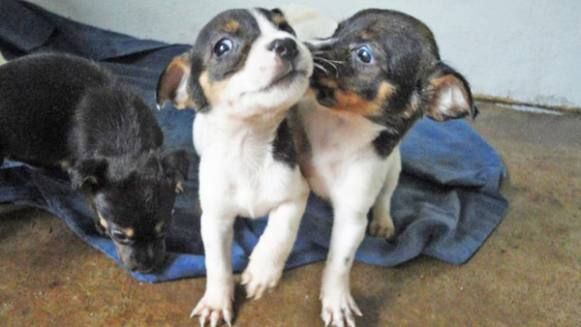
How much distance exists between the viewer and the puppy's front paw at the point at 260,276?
107 inches

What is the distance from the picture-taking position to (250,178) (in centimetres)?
255

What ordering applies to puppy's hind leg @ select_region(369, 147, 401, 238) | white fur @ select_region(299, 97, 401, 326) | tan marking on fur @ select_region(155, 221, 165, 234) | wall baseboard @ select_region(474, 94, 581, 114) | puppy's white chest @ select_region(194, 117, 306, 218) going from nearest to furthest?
puppy's white chest @ select_region(194, 117, 306, 218) → white fur @ select_region(299, 97, 401, 326) → tan marking on fur @ select_region(155, 221, 165, 234) → puppy's hind leg @ select_region(369, 147, 401, 238) → wall baseboard @ select_region(474, 94, 581, 114)

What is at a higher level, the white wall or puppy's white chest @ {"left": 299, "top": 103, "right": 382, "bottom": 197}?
puppy's white chest @ {"left": 299, "top": 103, "right": 382, "bottom": 197}

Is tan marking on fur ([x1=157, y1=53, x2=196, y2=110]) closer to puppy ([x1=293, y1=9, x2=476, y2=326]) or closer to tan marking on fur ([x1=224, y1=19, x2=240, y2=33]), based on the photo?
tan marking on fur ([x1=224, y1=19, x2=240, y2=33])

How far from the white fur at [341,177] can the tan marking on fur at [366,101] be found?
9 cm

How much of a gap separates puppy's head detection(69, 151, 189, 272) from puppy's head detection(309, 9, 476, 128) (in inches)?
36.0

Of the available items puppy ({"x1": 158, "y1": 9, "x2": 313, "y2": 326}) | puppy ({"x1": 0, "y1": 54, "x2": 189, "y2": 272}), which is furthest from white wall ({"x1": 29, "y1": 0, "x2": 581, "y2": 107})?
puppy ({"x1": 158, "y1": 9, "x2": 313, "y2": 326})

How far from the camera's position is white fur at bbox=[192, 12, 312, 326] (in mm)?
2174

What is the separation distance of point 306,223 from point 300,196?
2.25ft

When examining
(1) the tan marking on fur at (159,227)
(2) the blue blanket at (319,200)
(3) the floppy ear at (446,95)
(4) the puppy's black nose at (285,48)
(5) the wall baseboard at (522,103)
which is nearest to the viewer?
(4) the puppy's black nose at (285,48)

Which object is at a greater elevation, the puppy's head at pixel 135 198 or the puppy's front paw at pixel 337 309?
the puppy's head at pixel 135 198

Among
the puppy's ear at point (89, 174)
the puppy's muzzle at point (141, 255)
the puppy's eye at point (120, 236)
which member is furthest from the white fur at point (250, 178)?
the puppy's ear at point (89, 174)

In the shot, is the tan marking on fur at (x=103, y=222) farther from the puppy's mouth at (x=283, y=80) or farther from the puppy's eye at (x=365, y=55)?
the puppy's eye at (x=365, y=55)

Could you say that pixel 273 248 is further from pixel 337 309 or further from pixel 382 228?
pixel 382 228
